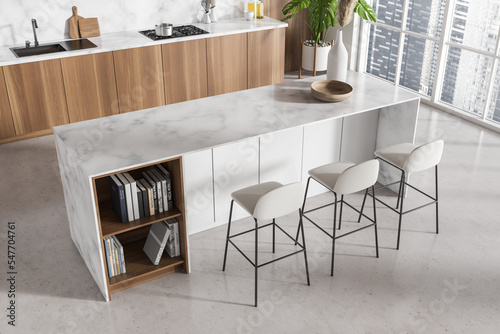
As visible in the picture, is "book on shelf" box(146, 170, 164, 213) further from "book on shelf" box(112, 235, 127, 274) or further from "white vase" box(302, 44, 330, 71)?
"white vase" box(302, 44, 330, 71)

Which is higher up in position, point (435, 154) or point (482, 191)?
point (435, 154)

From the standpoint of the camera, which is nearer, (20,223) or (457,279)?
(457,279)

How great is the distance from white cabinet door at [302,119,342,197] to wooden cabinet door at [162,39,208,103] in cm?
242

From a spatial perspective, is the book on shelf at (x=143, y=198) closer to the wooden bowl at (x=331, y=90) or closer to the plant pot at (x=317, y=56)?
the wooden bowl at (x=331, y=90)

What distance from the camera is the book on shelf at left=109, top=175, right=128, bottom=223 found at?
11.6ft

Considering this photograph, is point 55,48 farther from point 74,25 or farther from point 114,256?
point 114,256

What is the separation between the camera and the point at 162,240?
3812 mm

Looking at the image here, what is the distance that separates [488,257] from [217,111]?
2350mm

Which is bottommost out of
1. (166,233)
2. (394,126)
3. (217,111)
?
(166,233)

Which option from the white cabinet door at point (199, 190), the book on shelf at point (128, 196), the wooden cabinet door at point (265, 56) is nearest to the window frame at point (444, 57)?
the wooden cabinet door at point (265, 56)

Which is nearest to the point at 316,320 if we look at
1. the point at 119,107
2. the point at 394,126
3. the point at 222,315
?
the point at 222,315

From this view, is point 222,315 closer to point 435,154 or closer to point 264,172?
point 264,172

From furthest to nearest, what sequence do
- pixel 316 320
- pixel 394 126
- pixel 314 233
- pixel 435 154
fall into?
pixel 394 126
pixel 314 233
pixel 435 154
pixel 316 320

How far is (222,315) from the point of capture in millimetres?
3594
